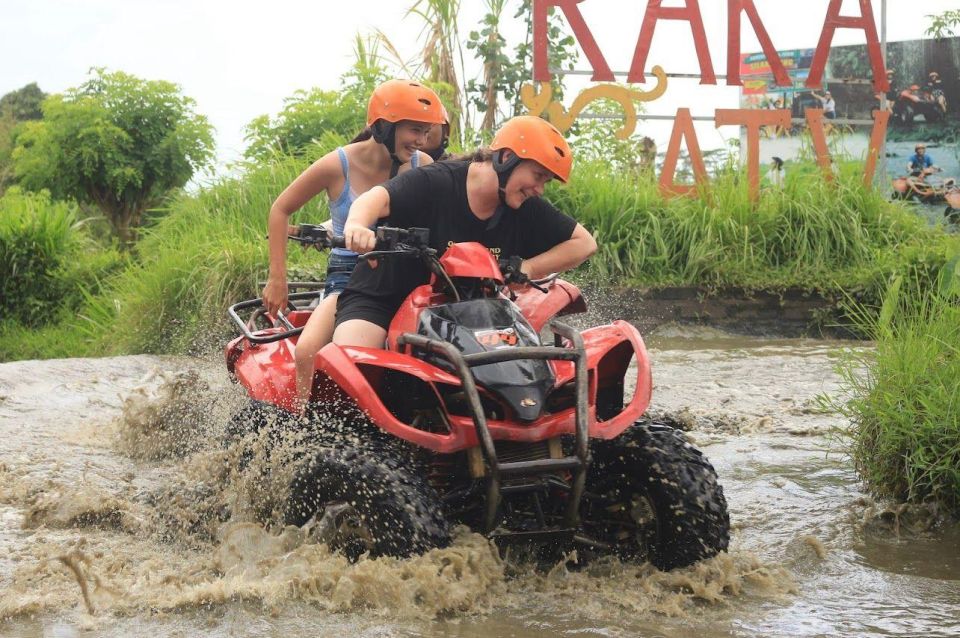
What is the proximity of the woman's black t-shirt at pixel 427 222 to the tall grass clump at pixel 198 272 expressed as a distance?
599cm

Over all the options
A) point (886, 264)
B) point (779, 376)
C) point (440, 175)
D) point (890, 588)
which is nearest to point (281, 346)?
point (440, 175)

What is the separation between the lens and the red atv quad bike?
359 centimetres

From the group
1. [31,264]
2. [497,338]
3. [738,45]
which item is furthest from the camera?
[31,264]

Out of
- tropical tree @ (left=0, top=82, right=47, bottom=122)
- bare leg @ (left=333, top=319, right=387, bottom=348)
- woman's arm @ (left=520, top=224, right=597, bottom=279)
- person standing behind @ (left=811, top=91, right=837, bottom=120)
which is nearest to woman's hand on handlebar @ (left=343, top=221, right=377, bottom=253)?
bare leg @ (left=333, top=319, right=387, bottom=348)

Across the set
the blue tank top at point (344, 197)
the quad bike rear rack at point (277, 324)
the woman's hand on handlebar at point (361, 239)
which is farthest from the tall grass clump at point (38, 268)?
the woman's hand on handlebar at point (361, 239)

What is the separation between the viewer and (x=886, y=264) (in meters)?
11.1

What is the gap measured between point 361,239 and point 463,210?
551 millimetres

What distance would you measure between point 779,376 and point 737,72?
661 cm

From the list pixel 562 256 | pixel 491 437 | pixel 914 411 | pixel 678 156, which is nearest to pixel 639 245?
pixel 678 156

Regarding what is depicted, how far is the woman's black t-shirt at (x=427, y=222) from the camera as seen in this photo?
4.18 meters

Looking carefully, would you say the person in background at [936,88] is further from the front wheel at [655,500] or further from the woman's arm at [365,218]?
the woman's arm at [365,218]

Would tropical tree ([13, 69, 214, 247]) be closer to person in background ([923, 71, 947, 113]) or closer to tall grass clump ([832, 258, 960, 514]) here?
person in background ([923, 71, 947, 113])

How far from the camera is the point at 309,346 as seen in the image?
4312 mm

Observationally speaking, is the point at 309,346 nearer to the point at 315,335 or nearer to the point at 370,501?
the point at 315,335
